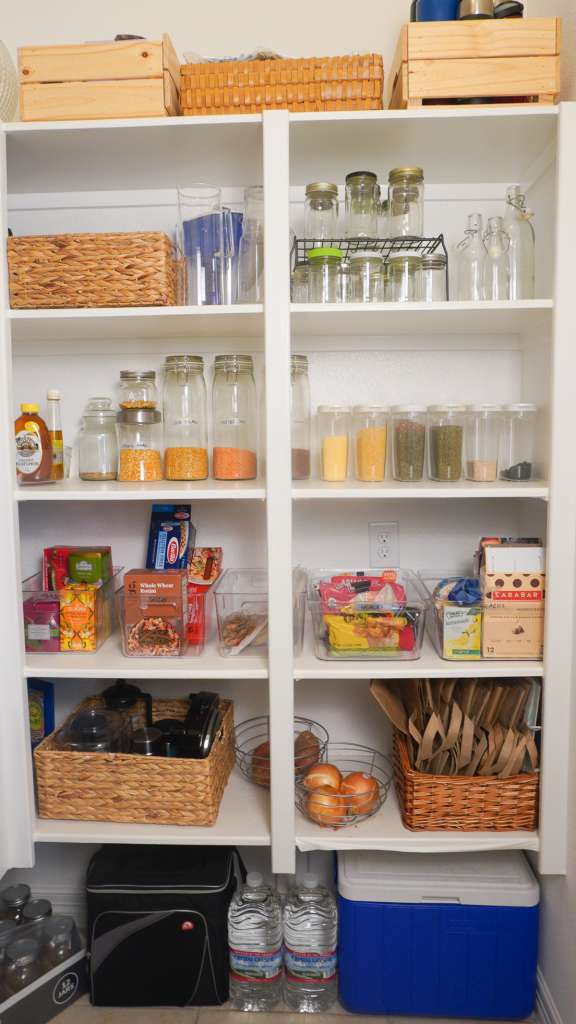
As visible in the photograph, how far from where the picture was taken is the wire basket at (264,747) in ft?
6.34

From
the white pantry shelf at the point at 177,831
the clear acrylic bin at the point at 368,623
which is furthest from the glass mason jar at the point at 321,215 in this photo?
the white pantry shelf at the point at 177,831

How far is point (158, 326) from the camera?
5.98 ft

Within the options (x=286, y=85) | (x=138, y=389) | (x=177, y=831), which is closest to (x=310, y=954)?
(x=177, y=831)

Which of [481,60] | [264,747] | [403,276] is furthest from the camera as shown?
[264,747]

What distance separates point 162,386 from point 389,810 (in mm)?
1183

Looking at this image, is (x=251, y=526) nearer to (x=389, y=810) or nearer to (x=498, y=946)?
(x=389, y=810)

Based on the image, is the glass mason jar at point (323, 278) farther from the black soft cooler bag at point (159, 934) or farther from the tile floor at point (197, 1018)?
the tile floor at point (197, 1018)

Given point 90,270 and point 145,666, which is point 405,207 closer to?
point 90,270

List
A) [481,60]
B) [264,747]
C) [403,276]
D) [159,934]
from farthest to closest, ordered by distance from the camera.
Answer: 1. [264,747]
2. [159,934]
3. [403,276]
4. [481,60]

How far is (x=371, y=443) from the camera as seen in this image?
1763 millimetres

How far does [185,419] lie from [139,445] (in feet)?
0.42

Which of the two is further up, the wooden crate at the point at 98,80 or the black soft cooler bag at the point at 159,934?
the wooden crate at the point at 98,80

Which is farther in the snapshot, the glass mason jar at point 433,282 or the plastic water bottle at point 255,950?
the plastic water bottle at point 255,950

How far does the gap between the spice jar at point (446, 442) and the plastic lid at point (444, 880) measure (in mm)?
946
